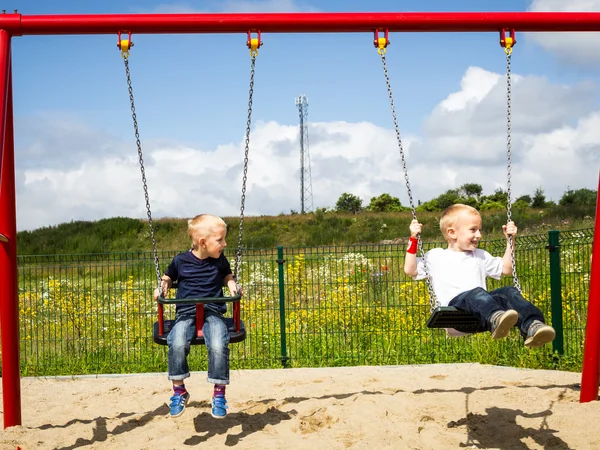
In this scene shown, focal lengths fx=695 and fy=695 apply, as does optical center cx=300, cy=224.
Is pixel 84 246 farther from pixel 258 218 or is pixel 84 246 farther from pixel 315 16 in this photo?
pixel 315 16

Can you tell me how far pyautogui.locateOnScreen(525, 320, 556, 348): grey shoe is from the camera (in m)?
4.18

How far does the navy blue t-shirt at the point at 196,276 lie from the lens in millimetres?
5051

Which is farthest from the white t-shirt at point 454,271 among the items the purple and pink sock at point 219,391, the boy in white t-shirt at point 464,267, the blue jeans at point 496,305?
the purple and pink sock at point 219,391

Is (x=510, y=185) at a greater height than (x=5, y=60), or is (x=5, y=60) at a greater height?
(x=5, y=60)

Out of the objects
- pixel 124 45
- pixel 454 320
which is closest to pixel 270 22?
pixel 124 45

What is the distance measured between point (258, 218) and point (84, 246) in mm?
7217

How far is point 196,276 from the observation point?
16.6ft

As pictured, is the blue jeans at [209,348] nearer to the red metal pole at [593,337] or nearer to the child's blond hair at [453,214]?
the child's blond hair at [453,214]

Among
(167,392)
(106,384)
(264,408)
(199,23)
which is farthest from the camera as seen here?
(106,384)

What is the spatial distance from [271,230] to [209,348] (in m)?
20.2

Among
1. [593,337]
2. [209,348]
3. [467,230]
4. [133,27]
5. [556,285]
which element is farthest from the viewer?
[556,285]

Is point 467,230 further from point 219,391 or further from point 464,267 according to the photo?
point 219,391

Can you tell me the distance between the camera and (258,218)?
26656 mm

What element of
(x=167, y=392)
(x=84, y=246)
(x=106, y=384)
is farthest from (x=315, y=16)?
(x=84, y=246)
